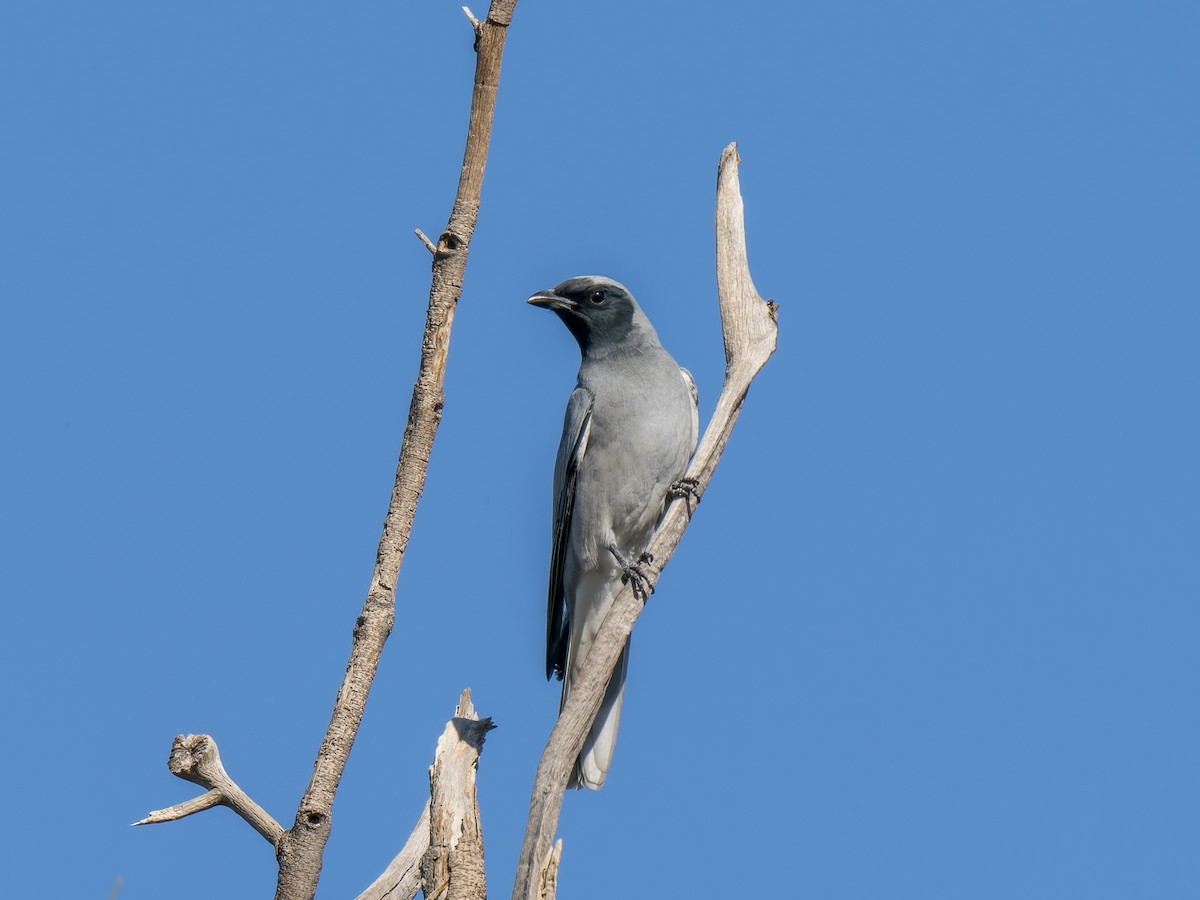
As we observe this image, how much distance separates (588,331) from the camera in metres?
8.51

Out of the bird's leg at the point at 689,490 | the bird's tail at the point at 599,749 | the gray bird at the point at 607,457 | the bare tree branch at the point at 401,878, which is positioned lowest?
the bare tree branch at the point at 401,878

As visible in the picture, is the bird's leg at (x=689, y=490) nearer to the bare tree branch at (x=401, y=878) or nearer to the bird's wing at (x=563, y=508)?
the bird's wing at (x=563, y=508)

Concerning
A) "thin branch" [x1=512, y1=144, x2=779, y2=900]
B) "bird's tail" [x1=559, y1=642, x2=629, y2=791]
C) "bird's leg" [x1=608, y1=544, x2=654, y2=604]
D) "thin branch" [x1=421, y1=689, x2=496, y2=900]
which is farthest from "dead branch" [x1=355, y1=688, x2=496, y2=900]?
"bird's tail" [x1=559, y1=642, x2=629, y2=791]

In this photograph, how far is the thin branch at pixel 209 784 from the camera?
550cm

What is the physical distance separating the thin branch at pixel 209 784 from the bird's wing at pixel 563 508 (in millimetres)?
2885

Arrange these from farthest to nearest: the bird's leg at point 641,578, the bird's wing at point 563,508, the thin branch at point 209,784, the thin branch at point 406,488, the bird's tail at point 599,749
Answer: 1. the bird's wing at point 563,508
2. the bird's tail at point 599,749
3. the bird's leg at point 641,578
4. the thin branch at point 209,784
5. the thin branch at point 406,488

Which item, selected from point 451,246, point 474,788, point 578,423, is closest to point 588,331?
point 578,423

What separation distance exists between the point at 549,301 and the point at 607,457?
1.18m

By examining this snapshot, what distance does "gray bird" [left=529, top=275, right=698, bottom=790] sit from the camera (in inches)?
311

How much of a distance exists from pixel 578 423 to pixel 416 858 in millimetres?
3002

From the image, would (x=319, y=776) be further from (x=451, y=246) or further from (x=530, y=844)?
(x=451, y=246)

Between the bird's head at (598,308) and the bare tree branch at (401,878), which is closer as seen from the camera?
the bare tree branch at (401,878)

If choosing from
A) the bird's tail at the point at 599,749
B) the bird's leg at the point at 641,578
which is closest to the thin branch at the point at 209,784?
the bird's leg at the point at 641,578

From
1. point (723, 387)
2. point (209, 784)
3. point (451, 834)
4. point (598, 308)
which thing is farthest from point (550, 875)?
point (598, 308)
